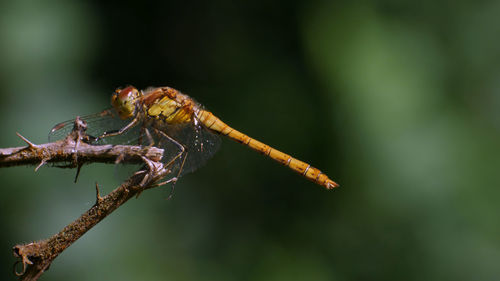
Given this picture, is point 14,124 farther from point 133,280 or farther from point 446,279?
point 446,279

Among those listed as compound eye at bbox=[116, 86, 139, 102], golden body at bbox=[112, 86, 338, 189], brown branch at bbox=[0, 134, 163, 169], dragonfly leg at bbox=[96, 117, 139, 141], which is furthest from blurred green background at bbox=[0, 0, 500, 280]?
brown branch at bbox=[0, 134, 163, 169]

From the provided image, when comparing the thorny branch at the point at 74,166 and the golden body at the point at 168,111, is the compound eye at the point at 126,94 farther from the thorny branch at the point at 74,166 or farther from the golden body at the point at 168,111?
the thorny branch at the point at 74,166

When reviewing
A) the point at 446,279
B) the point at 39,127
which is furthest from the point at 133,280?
the point at 446,279

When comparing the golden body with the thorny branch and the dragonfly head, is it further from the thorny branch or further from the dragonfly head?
the thorny branch

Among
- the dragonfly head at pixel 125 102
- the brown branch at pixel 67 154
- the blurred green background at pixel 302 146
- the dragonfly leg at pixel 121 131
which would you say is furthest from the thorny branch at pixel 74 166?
the blurred green background at pixel 302 146

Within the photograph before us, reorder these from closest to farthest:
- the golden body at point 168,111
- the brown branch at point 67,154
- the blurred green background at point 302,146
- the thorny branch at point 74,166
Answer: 1. the thorny branch at point 74,166
2. the brown branch at point 67,154
3. the golden body at point 168,111
4. the blurred green background at point 302,146

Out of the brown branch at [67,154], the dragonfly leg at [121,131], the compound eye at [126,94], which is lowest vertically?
the dragonfly leg at [121,131]

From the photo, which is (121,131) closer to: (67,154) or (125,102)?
(125,102)

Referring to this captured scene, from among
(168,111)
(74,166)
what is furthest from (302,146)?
(74,166)
